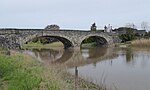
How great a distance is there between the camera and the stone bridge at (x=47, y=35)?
42.7 m

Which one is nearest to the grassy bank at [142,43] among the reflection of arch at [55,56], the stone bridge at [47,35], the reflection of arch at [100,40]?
the reflection of arch at [100,40]

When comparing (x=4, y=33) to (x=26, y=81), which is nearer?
(x=26, y=81)

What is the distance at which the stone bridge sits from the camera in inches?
1679

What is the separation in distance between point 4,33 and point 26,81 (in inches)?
1409

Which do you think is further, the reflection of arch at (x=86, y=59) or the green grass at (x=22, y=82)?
the reflection of arch at (x=86, y=59)

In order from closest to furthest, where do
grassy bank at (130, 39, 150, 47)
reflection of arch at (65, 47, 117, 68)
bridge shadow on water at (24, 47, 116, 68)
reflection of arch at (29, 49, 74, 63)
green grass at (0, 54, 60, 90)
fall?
green grass at (0, 54, 60, 90)
reflection of arch at (65, 47, 117, 68)
bridge shadow on water at (24, 47, 116, 68)
reflection of arch at (29, 49, 74, 63)
grassy bank at (130, 39, 150, 47)

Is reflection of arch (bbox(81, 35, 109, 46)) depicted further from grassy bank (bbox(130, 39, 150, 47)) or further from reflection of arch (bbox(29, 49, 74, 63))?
reflection of arch (bbox(29, 49, 74, 63))

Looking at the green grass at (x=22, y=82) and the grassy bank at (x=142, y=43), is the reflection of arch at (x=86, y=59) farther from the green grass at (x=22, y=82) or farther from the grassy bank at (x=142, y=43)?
the grassy bank at (x=142, y=43)

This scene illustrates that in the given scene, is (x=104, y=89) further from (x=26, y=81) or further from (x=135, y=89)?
(x=26, y=81)

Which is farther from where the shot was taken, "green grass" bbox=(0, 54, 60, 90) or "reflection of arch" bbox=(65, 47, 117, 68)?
"reflection of arch" bbox=(65, 47, 117, 68)

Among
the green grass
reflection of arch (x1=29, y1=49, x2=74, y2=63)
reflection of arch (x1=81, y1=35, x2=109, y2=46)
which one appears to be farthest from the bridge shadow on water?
reflection of arch (x1=81, y1=35, x2=109, y2=46)

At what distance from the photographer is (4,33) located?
42.6 meters

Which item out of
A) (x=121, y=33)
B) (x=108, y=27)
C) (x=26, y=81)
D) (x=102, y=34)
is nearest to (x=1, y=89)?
(x=26, y=81)

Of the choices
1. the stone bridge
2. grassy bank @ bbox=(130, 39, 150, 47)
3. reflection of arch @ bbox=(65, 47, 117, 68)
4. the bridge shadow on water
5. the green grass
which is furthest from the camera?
grassy bank @ bbox=(130, 39, 150, 47)
